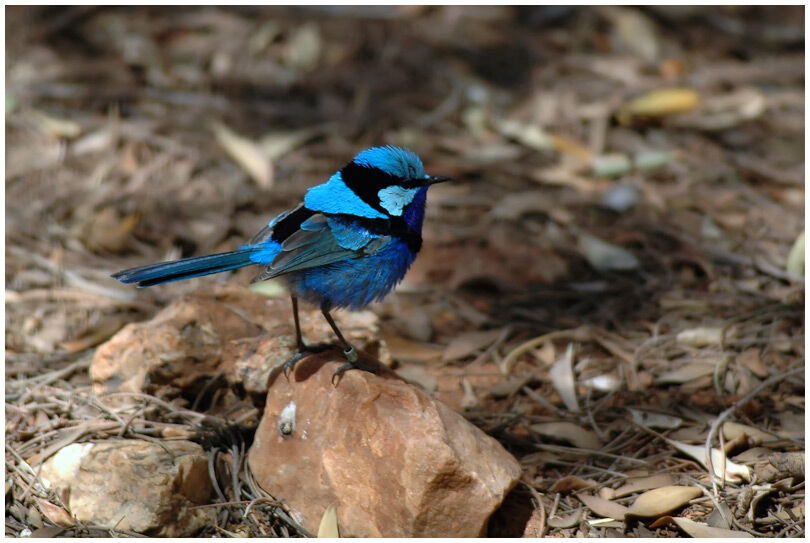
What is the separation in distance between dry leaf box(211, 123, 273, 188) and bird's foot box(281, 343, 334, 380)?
2593 millimetres

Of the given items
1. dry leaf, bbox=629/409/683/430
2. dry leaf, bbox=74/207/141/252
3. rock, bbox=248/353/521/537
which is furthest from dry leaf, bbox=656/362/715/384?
dry leaf, bbox=74/207/141/252

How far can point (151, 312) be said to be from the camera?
511 cm

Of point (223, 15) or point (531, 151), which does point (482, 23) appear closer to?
point (531, 151)

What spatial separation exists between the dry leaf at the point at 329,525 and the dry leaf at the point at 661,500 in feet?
4.04

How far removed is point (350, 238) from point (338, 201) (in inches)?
8.4

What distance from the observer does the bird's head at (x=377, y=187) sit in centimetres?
405

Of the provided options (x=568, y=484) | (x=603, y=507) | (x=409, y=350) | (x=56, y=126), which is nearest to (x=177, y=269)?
(x=409, y=350)

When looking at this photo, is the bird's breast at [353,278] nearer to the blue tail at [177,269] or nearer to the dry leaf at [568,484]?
the blue tail at [177,269]

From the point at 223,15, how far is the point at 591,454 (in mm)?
5975

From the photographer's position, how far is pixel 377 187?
161 inches

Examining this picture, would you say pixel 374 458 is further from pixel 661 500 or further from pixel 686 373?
pixel 686 373

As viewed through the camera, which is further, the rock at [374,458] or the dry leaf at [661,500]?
the dry leaf at [661,500]

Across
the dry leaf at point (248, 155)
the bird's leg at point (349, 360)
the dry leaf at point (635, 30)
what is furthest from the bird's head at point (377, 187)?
the dry leaf at point (635, 30)

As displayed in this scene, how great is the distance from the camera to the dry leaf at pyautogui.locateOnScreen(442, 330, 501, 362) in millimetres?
4801
